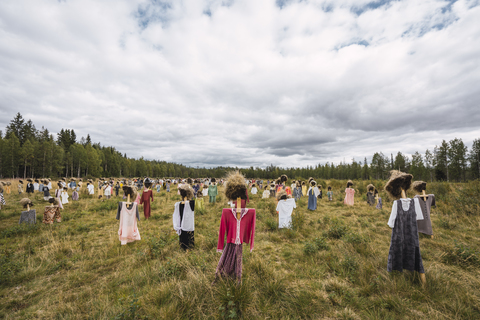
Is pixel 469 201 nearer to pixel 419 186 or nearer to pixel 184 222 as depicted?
pixel 419 186

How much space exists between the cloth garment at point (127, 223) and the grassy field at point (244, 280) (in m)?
0.29

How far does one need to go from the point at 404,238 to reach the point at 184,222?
243 inches

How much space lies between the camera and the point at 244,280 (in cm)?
379

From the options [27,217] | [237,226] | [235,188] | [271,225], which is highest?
[235,188]

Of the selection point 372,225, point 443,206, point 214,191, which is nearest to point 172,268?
point 372,225

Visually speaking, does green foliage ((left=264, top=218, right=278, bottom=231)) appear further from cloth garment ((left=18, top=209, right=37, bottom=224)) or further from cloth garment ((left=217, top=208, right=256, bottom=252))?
cloth garment ((left=18, top=209, right=37, bottom=224))

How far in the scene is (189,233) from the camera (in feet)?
20.7

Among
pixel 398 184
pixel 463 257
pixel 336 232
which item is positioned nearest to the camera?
pixel 398 184

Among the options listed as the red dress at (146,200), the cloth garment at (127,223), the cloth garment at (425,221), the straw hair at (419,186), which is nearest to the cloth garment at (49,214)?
the red dress at (146,200)

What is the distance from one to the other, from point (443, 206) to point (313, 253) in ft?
38.1

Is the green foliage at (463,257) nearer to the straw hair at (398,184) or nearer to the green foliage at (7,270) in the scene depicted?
the straw hair at (398,184)

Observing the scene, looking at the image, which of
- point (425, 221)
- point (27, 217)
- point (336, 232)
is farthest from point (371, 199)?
point (27, 217)

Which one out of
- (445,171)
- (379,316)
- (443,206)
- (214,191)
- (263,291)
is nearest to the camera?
(379,316)

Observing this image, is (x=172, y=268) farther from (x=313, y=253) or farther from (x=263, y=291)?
(x=313, y=253)
